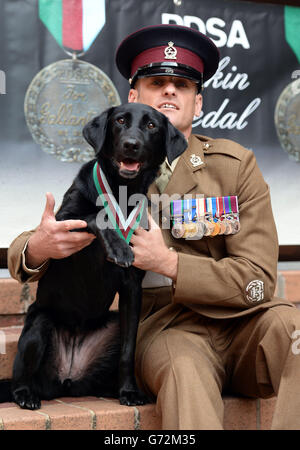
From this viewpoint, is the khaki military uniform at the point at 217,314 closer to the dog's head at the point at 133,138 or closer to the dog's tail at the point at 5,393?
the dog's head at the point at 133,138

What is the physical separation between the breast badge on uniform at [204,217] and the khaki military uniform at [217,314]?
36 mm

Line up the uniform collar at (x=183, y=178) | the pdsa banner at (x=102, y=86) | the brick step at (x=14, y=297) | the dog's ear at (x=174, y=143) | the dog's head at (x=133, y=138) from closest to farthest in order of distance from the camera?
the dog's head at (x=133, y=138)
the dog's ear at (x=174, y=143)
the uniform collar at (x=183, y=178)
the brick step at (x=14, y=297)
the pdsa banner at (x=102, y=86)

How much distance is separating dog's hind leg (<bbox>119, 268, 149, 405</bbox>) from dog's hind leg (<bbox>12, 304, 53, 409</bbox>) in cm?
30

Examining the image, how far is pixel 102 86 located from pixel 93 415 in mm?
1961

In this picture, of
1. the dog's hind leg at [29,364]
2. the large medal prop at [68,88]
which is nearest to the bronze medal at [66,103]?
the large medal prop at [68,88]

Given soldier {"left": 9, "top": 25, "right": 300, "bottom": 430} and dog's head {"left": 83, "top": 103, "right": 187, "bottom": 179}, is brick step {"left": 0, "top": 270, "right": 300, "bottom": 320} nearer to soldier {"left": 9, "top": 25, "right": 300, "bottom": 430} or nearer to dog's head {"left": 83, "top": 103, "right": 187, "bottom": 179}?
soldier {"left": 9, "top": 25, "right": 300, "bottom": 430}

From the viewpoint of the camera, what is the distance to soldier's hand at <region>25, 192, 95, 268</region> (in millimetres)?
2098

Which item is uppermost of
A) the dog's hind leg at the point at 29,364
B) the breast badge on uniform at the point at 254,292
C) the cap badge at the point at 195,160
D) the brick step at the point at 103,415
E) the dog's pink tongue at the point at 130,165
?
the cap badge at the point at 195,160

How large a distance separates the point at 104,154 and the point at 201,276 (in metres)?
0.59

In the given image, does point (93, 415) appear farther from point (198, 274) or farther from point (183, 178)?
point (183, 178)

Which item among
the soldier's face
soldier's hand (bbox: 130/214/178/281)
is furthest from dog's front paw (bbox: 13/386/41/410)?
the soldier's face

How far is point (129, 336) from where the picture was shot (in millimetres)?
2262

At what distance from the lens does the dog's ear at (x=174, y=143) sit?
2301 millimetres
